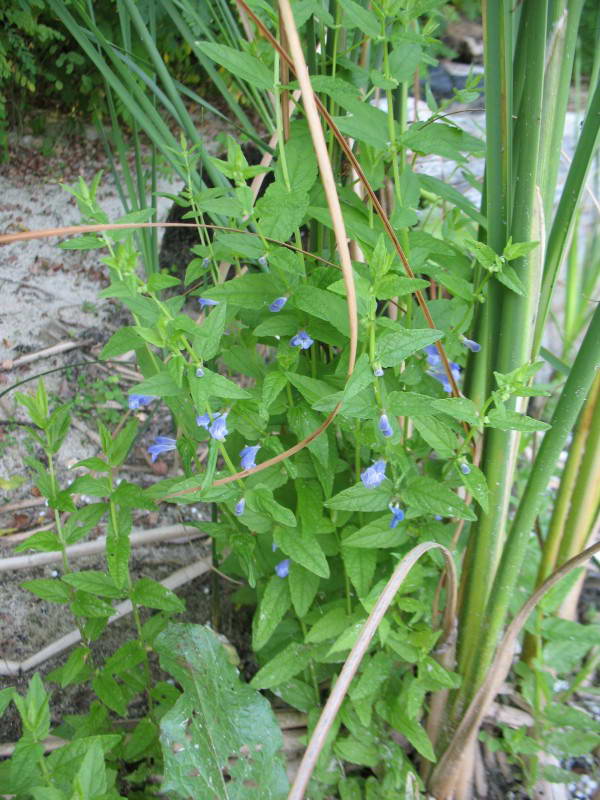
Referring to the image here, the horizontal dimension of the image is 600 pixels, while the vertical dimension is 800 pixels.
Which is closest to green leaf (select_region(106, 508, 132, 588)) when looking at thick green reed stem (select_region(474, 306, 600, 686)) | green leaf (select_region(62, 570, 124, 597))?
green leaf (select_region(62, 570, 124, 597))

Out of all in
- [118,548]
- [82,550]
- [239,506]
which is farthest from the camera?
[82,550]

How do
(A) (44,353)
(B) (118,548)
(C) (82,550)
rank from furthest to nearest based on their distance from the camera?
(A) (44,353) → (C) (82,550) → (B) (118,548)

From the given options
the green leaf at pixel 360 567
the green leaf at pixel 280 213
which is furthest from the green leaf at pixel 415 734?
the green leaf at pixel 280 213

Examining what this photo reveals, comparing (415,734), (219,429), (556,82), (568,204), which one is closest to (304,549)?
(219,429)

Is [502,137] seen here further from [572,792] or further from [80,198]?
[572,792]

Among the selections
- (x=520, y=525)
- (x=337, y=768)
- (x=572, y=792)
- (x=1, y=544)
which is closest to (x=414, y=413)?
(x=520, y=525)

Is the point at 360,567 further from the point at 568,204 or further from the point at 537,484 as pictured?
the point at 568,204

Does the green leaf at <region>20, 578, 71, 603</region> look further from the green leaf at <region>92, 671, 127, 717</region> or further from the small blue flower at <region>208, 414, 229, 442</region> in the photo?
the small blue flower at <region>208, 414, 229, 442</region>
